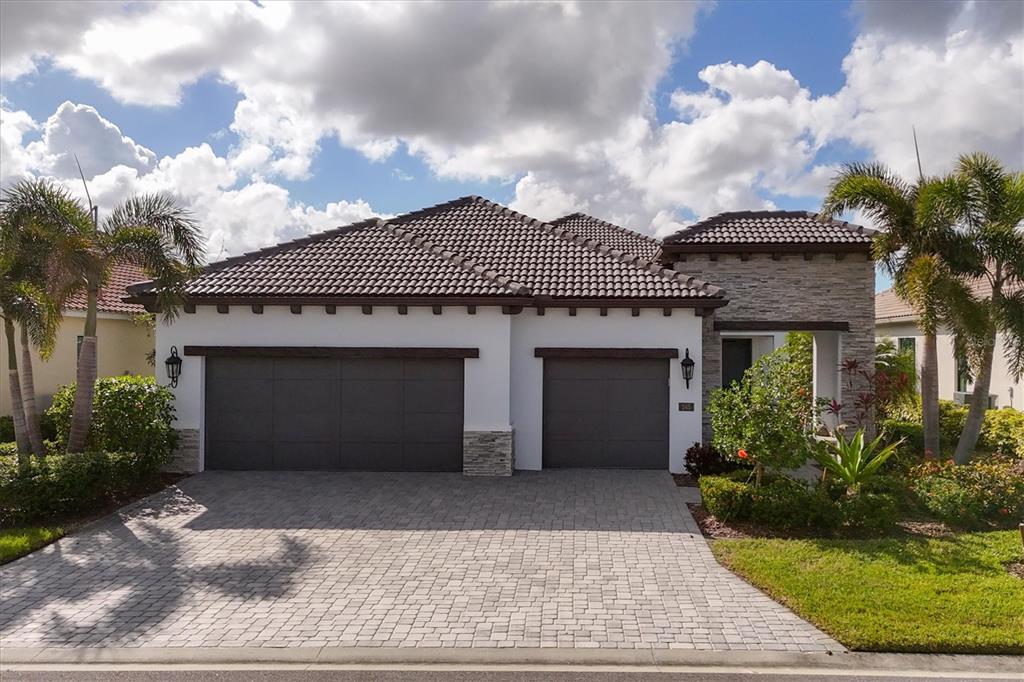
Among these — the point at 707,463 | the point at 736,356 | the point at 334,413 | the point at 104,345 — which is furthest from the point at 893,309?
the point at 104,345

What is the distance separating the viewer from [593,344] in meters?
14.0

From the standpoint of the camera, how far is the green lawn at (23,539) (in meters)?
8.48

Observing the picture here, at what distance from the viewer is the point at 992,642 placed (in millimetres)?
6180

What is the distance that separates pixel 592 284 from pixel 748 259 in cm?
437

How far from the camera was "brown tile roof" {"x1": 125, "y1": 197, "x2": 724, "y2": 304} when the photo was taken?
13.4m

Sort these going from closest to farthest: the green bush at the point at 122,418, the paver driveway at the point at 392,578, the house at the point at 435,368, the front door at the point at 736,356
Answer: the paver driveway at the point at 392,578 < the green bush at the point at 122,418 < the house at the point at 435,368 < the front door at the point at 736,356

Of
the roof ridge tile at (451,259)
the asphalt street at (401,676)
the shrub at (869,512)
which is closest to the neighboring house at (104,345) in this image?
the roof ridge tile at (451,259)

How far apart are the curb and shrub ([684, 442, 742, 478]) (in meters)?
6.79

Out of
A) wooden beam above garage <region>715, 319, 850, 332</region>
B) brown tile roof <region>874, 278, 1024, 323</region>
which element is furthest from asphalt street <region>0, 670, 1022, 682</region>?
brown tile roof <region>874, 278, 1024, 323</region>

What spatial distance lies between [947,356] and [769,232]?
33.9 feet

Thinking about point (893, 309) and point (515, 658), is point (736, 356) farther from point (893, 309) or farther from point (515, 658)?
point (515, 658)

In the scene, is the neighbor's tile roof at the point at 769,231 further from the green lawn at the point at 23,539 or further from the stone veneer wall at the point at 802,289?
the green lawn at the point at 23,539

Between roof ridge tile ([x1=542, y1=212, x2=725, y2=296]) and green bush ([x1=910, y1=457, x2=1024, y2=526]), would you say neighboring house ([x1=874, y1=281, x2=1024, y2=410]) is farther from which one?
roof ridge tile ([x1=542, y1=212, x2=725, y2=296])

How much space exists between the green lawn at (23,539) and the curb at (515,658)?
9.77 ft
